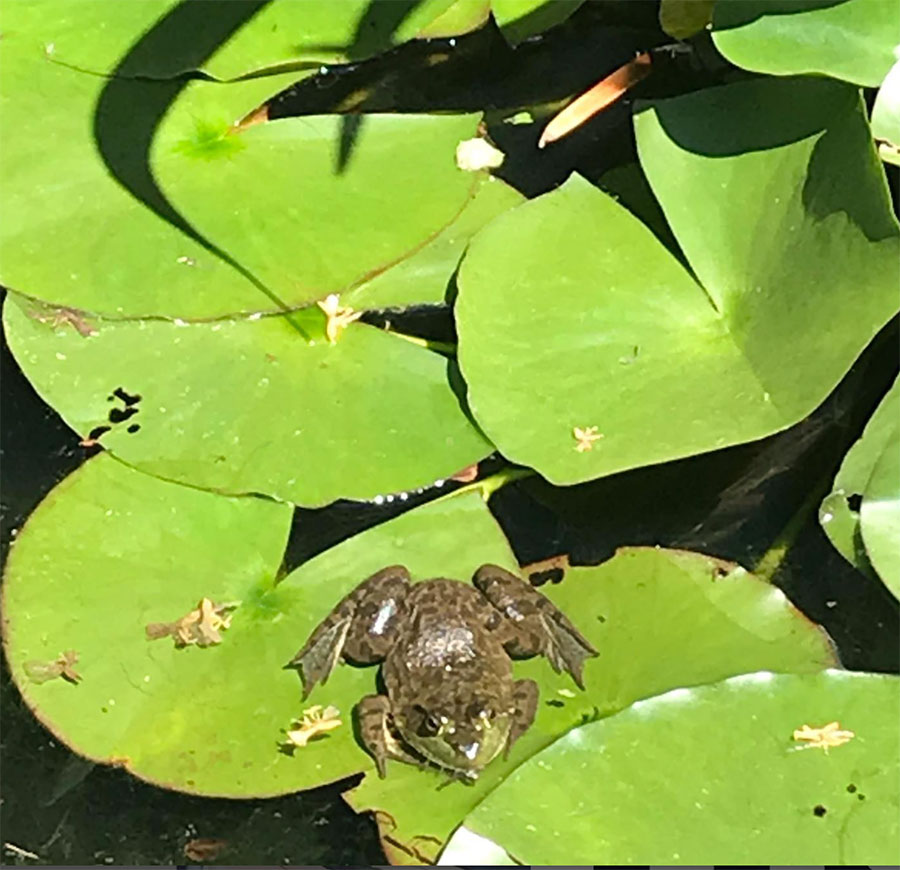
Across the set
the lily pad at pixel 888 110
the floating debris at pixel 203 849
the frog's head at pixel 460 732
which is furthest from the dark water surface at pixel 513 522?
the lily pad at pixel 888 110

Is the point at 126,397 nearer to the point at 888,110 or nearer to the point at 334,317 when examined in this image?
the point at 334,317


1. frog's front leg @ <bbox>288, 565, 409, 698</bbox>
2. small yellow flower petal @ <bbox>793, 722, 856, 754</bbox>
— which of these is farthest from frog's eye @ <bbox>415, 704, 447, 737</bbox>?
small yellow flower petal @ <bbox>793, 722, 856, 754</bbox>

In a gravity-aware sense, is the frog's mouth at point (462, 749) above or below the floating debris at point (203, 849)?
above

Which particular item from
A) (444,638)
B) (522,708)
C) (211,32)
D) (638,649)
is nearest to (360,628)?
(444,638)

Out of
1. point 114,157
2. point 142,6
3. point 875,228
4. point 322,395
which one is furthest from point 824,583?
point 142,6

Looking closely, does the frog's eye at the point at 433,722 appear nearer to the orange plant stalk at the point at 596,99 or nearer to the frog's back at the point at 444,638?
the frog's back at the point at 444,638
